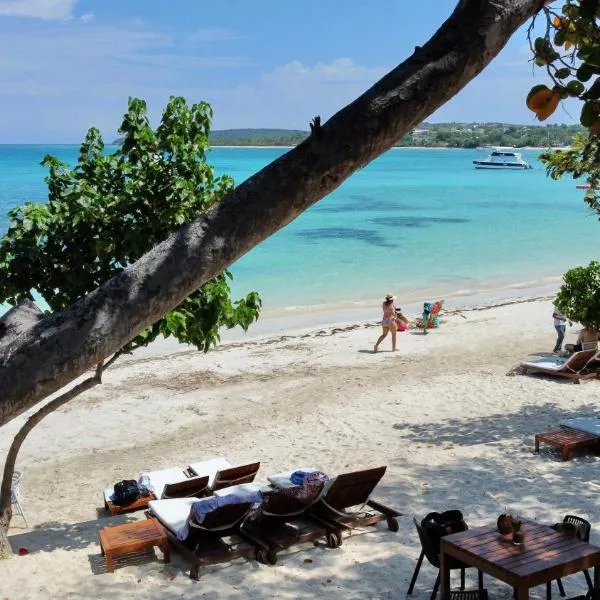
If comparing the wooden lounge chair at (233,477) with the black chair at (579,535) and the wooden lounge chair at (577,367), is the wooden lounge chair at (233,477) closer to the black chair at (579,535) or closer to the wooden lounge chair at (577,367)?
the black chair at (579,535)

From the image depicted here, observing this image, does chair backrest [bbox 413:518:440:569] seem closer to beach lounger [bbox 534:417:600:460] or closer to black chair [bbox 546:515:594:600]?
black chair [bbox 546:515:594:600]

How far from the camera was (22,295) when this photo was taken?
7898mm

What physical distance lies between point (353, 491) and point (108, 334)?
629 centimetres

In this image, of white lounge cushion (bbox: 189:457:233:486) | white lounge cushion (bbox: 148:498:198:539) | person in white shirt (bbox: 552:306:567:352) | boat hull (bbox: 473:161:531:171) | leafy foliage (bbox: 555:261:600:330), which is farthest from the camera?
boat hull (bbox: 473:161:531:171)

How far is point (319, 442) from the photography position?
1177 cm

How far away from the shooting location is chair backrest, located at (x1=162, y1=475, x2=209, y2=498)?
877 centimetres

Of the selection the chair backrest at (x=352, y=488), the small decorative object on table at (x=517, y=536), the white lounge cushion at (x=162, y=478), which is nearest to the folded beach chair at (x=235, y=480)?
the white lounge cushion at (x=162, y=478)

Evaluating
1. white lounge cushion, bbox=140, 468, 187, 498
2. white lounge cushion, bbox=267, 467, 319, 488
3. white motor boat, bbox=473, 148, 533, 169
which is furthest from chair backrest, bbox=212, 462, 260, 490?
white motor boat, bbox=473, 148, 533, 169

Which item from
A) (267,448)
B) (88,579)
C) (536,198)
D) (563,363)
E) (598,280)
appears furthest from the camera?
(536,198)

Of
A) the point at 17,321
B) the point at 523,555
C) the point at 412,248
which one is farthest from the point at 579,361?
the point at 412,248

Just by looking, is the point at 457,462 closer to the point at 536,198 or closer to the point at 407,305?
the point at 407,305

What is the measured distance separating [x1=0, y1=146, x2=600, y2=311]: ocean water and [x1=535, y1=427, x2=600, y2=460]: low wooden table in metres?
6.90

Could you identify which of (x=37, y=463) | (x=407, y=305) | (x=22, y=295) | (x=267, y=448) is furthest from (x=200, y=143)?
(x=407, y=305)

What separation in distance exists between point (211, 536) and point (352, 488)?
145 centimetres
